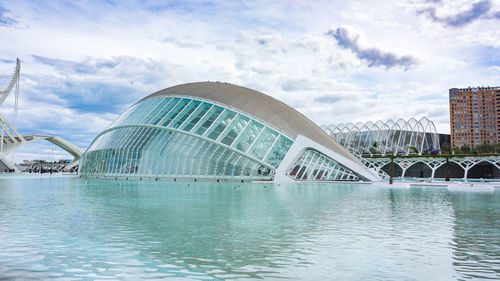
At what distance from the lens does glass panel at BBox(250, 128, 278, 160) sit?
136ft

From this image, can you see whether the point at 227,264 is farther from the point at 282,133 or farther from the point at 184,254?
the point at 282,133

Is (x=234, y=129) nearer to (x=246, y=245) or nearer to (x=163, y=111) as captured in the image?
(x=163, y=111)

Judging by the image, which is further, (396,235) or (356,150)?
(356,150)

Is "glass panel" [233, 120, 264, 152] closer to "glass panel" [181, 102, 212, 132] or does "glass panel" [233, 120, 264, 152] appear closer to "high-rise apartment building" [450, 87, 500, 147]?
"glass panel" [181, 102, 212, 132]

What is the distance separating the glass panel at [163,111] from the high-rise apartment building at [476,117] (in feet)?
524

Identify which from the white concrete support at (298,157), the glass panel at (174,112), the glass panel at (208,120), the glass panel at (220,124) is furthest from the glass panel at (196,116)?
the white concrete support at (298,157)

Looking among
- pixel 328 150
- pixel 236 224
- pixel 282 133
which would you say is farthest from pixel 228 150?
pixel 236 224

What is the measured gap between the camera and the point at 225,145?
40.6 m

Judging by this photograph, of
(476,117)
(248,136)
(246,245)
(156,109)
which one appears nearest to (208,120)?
(248,136)

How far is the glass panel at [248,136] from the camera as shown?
41.2 meters

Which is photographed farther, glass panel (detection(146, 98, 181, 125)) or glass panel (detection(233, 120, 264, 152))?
glass panel (detection(146, 98, 181, 125))

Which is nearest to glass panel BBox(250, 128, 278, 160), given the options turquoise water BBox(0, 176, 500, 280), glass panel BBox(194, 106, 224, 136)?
glass panel BBox(194, 106, 224, 136)

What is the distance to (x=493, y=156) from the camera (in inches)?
2345

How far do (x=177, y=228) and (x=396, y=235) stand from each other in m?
5.68
